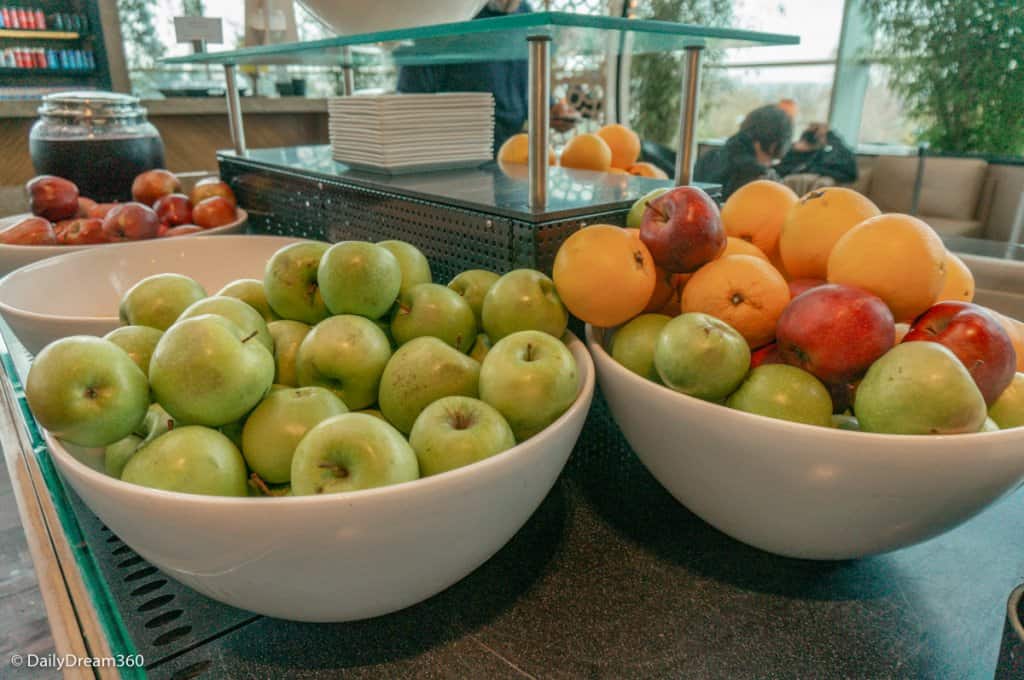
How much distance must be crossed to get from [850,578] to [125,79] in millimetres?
6054

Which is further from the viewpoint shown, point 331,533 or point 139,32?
point 139,32

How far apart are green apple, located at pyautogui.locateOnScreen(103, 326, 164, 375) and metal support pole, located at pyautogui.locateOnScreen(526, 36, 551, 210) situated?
0.40 meters

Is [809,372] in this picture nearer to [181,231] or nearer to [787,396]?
[787,396]

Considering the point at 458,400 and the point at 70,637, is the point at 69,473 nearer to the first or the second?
the point at 70,637

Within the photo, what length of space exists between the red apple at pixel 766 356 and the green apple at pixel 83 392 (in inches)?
19.9

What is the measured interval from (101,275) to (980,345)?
3.94 feet

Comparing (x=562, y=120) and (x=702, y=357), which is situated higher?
(x=562, y=120)

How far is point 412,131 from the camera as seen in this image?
1.09 m

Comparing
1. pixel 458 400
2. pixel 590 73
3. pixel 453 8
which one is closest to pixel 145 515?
pixel 458 400

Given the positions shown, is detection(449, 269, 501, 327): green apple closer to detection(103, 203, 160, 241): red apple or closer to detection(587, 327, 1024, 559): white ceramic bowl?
detection(587, 327, 1024, 559): white ceramic bowl

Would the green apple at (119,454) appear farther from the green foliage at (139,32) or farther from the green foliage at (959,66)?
the green foliage at (959,66)

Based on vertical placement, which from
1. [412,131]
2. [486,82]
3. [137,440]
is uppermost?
[486,82]

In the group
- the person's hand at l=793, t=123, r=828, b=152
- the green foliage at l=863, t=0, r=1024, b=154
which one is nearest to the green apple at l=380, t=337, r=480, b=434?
the person's hand at l=793, t=123, r=828, b=152

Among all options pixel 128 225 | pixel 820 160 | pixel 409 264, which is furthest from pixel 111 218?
pixel 820 160
